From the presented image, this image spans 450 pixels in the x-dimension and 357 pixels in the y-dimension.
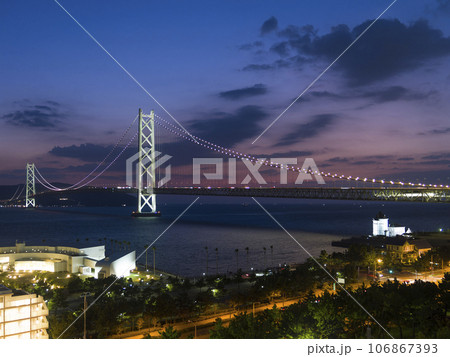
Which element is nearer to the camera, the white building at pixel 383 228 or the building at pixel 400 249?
the building at pixel 400 249

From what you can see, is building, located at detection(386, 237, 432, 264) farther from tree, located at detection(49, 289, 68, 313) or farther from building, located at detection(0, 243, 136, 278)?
tree, located at detection(49, 289, 68, 313)

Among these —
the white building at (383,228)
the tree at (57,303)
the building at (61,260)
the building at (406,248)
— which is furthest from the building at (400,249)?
the tree at (57,303)

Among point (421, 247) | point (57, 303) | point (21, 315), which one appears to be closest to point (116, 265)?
point (57, 303)

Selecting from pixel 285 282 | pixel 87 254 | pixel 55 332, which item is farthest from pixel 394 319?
pixel 87 254

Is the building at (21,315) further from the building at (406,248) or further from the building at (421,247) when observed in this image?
the building at (421,247)
